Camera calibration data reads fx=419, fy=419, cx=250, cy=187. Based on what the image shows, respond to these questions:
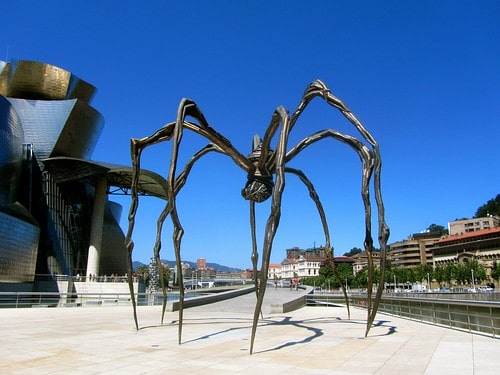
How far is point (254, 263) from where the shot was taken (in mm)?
10797

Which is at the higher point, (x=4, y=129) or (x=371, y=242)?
(x=4, y=129)

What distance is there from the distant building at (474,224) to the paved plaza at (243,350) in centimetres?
13123

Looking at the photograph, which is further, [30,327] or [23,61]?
[23,61]

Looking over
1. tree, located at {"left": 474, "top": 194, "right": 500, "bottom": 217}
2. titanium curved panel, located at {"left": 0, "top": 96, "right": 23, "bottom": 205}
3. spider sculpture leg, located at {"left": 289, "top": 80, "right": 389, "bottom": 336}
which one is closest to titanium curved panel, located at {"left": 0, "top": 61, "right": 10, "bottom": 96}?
titanium curved panel, located at {"left": 0, "top": 96, "right": 23, "bottom": 205}

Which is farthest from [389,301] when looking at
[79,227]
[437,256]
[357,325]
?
[437,256]

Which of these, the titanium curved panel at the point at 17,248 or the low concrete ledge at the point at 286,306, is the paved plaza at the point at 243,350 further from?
the titanium curved panel at the point at 17,248

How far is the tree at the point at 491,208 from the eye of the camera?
134 meters

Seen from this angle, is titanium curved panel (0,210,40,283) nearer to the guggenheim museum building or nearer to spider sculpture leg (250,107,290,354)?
the guggenheim museum building

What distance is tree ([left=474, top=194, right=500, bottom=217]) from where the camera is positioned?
134m

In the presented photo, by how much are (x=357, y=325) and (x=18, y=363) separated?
841cm

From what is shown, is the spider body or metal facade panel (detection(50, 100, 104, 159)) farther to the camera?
metal facade panel (detection(50, 100, 104, 159))

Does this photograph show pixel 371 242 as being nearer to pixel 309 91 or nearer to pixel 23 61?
pixel 309 91

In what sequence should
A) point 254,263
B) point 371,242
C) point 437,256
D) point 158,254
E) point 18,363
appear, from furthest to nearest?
point 437,256 < point 254,263 < point 158,254 < point 371,242 < point 18,363

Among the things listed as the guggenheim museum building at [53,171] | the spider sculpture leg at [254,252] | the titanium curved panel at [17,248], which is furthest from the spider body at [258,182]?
the guggenheim museum building at [53,171]
